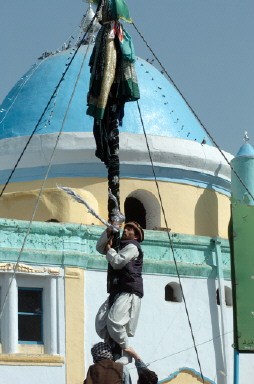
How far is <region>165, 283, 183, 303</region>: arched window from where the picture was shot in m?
30.4

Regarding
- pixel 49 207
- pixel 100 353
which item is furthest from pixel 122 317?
pixel 49 207

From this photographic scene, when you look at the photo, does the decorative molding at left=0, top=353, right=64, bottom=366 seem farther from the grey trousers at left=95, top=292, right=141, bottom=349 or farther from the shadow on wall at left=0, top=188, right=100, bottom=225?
A: the grey trousers at left=95, top=292, right=141, bottom=349

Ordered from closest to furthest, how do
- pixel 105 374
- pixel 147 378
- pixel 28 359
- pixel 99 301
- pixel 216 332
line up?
1. pixel 105 374
2. pixel 147 378
3. pixel 28 359
4. pixel 99 301
5. pixel 216 332

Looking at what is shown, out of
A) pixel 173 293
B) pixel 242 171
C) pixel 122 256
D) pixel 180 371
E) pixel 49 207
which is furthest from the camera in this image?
pixel 242 171

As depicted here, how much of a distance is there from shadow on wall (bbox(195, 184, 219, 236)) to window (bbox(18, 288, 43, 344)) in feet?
16.2

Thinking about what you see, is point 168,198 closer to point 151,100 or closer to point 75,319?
point 151,100

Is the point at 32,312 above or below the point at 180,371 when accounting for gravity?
above

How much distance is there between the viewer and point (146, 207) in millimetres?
32188

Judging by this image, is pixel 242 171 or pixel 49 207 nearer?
pixel 49 207

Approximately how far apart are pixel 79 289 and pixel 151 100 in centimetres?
522

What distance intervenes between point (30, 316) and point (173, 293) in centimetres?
332

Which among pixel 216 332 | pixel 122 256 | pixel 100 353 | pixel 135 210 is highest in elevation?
pixel 135 210

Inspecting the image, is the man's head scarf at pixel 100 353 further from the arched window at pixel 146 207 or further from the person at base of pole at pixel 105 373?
the arched window at pixel 146 207

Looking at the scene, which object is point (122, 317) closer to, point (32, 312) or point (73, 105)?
point (32, 312)
